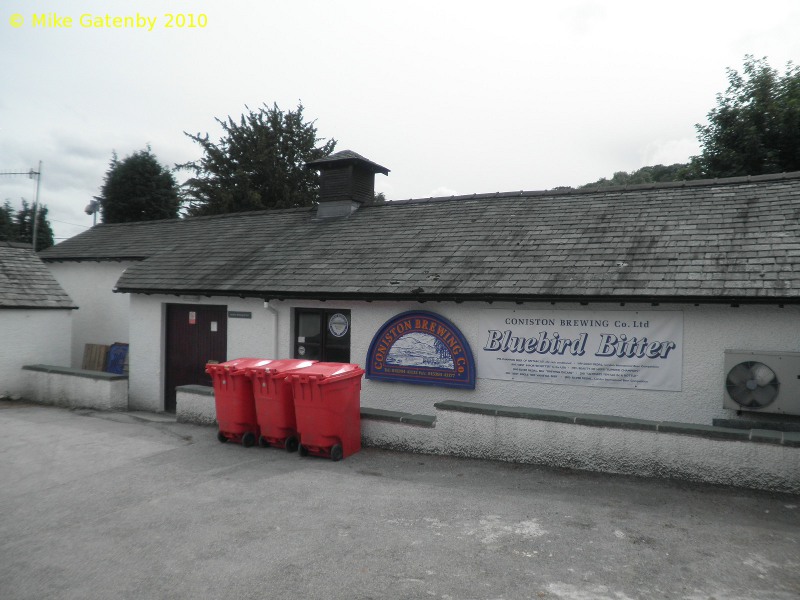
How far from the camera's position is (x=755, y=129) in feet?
72.2

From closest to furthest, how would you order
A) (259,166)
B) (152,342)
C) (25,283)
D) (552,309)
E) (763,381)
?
(763,381) → (552,309) → (152,342) → (25,283) → (259,166)

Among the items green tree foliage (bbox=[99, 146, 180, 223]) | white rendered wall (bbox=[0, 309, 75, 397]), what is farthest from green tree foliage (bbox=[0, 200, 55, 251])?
white rendered wall (bbox=[0, 309, 75, 397])

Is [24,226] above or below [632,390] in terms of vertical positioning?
above

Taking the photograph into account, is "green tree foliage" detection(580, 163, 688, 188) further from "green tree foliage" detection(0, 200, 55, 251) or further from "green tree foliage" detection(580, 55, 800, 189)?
"green tree foliage" detection(0, 200, 55, 251)

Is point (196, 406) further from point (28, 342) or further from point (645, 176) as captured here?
point (645, 176)

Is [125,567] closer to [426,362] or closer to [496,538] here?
[496,538]

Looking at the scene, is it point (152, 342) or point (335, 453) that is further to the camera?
point (152, 342)

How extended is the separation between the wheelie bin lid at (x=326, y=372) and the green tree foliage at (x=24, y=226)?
3318cm

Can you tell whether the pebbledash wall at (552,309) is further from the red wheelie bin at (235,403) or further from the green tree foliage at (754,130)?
the green tree foliage at (754,130)

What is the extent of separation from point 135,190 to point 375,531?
1204 inches

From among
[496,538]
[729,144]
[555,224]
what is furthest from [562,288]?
[729,144]

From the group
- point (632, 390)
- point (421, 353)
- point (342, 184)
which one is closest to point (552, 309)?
point (632, 390)

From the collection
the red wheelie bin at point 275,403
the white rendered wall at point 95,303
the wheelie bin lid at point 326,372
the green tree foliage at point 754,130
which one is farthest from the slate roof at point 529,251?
the green tree foliage at point 754,130

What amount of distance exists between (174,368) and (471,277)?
7.47m
